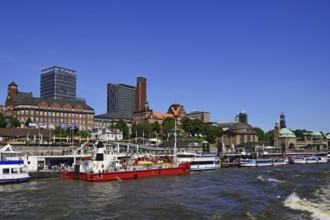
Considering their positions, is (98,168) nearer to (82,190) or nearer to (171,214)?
(82,190)

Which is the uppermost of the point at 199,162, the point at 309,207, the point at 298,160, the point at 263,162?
the point at 199,162

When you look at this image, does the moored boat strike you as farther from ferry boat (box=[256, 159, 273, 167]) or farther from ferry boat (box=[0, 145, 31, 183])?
ferry boat (box=[0, 145, 31, 183])

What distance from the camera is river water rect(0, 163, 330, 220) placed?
41.9 meters

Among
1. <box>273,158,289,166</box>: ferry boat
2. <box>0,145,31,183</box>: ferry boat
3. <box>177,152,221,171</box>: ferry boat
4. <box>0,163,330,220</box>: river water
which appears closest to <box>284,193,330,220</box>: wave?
<box>0,163,330,220</box>: river water

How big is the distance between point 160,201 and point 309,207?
1922cm

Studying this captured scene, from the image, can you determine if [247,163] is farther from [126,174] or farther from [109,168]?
[109,168]

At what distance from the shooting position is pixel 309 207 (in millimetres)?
45656

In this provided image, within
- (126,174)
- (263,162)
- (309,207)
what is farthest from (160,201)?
(263,162)

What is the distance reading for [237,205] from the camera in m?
48.0

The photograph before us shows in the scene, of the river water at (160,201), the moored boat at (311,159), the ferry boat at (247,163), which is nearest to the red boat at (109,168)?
the river water at (160,201)

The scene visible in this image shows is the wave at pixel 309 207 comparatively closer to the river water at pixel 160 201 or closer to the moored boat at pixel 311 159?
the river water at pixel 160 201

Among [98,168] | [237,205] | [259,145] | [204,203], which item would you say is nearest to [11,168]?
[98,168]

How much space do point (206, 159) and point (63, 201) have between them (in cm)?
6440

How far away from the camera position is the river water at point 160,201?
138 feet
